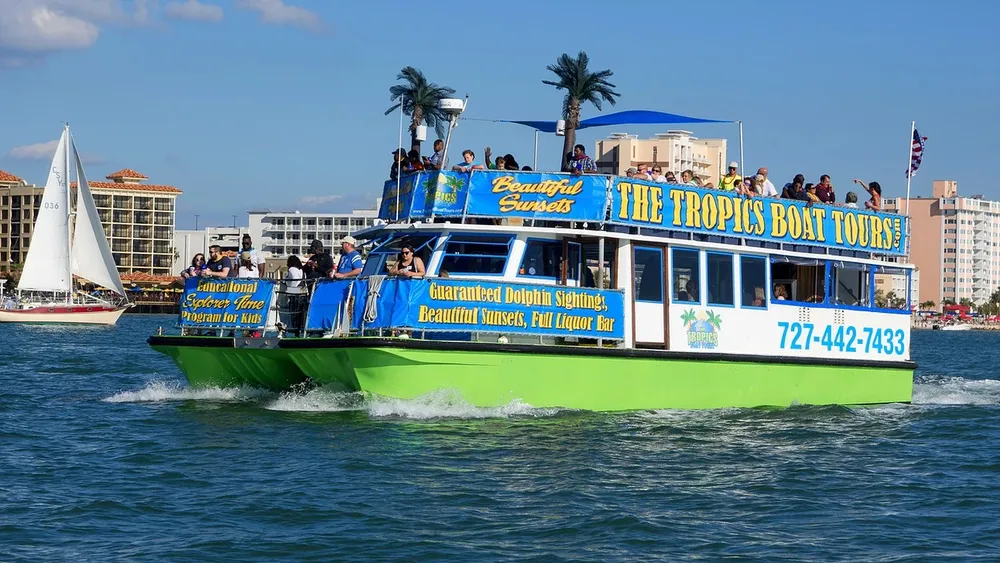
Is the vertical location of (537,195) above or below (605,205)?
above

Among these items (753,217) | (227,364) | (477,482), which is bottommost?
(477,482)

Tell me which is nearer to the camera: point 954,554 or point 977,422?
point 954,554

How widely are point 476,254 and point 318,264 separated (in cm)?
277

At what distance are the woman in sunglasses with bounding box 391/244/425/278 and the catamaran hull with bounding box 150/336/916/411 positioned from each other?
3.56ft

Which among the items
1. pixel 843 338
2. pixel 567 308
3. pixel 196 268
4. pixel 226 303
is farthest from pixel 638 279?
pixel 196 268

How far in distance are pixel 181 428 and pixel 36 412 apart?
4.25 meters

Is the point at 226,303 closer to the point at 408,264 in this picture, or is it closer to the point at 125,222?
the point at 408,264

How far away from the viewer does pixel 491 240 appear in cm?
1945

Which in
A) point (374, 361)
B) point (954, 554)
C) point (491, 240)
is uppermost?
point (491, 240)

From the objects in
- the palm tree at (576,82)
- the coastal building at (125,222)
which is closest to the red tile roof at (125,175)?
the coastal building at (125,222)

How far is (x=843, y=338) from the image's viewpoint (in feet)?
74.1

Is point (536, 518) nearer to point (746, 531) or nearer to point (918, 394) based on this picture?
point (746, 531)

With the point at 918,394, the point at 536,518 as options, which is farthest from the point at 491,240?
the point at 918,394

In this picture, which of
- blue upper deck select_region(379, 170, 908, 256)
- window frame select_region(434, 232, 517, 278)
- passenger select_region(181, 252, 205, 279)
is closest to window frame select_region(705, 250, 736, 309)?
blue upper deck select_region(379, 170, 908, 256)
